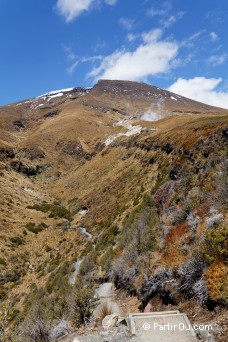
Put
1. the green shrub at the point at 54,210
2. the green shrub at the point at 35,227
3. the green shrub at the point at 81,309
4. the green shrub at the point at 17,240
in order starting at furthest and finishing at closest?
the green shrub at the point at 54,210 < the green shrub at the point at 35,227 < the green shrub at the point at 17,240 < the green shrub at the point at 81,309

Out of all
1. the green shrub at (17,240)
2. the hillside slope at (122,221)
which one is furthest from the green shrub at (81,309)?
the green shrub at (17,240)

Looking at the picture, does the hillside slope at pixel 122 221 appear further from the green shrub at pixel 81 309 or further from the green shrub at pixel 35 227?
the green shrub at pixel 81 309

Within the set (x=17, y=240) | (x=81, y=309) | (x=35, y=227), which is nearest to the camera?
(x=81, y=309)

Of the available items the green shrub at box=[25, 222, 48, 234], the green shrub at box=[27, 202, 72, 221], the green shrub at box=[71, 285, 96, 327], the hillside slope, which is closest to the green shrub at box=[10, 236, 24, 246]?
the hillside slope

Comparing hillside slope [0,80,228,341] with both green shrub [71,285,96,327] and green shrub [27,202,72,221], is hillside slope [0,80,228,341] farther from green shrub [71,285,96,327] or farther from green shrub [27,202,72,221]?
green shrub [71,285,96,327]

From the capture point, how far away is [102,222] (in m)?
42.5

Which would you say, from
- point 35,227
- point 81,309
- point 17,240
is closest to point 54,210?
point 35,227

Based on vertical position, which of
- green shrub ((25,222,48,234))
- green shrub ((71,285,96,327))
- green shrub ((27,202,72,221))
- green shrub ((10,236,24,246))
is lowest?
green shrub ((10,236,24,246))

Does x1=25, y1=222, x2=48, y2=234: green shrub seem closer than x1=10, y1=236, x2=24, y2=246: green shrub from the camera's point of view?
No

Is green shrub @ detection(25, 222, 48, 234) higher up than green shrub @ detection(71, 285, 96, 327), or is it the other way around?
green shrub @ detection(71, 285, 96, 327)

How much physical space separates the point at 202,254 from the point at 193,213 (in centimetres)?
489

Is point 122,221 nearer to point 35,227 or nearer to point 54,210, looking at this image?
point 35,227

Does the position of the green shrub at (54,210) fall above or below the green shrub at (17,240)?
above

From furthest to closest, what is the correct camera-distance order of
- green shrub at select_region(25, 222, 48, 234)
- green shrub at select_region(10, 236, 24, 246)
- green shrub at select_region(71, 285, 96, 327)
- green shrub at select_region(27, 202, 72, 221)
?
green shrub at select_region(27, 202, 72, 221)
green shrub at select_region(25, 222, 48, 234)
green shrub at select_region(10, 236, 24, 246)
green shrub at select_region(71, 285, 96, 327)
